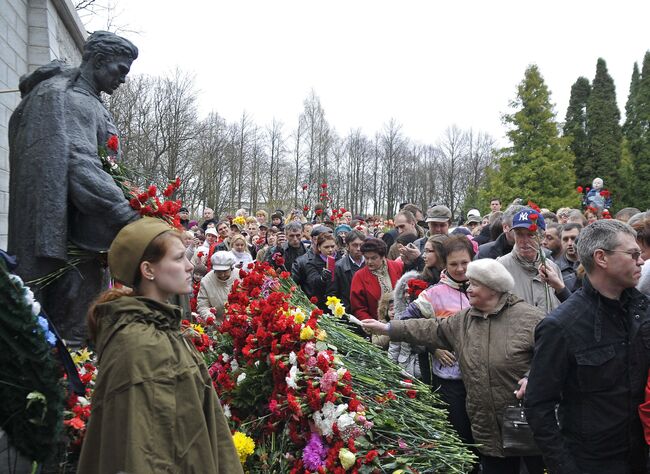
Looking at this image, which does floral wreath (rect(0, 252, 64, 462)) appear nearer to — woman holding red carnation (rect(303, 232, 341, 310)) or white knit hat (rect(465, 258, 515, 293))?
white knit hat (rect(465, 258, 515, 293))

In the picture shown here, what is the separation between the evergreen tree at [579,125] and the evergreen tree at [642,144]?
272 centimetres

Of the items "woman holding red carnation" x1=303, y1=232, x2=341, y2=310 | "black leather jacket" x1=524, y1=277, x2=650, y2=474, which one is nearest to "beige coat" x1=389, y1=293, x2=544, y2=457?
"black leather jacket" x1=524, y1=277, x2=650, y2=474

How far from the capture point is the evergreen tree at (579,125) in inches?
1421

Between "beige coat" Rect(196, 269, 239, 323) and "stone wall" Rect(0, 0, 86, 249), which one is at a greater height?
"stone wall" Rect(0, 0, 86, 249)

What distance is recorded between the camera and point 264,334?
377 cm

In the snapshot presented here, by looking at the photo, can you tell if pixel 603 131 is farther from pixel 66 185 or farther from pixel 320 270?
pixel 66 185

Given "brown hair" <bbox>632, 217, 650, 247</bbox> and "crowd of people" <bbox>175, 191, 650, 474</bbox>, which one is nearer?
"crowd of people" <bbox>175, 191, 650, 474</bbox>

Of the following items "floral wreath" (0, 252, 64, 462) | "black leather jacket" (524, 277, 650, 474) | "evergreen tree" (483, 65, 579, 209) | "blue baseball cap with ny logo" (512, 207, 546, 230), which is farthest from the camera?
"evergreen tree" (483, 65, 579, 209)

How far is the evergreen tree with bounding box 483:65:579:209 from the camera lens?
106 ft

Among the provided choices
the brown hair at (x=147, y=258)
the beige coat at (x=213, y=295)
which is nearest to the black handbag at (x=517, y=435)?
the brown hair at (x=147, y=258)

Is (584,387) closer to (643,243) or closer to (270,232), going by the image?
(643,243)

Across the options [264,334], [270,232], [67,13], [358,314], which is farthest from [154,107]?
[264,334]

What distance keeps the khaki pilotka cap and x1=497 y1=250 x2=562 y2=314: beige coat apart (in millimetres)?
3392

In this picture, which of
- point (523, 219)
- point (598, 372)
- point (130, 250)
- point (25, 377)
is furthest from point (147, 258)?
point (523, 219)
